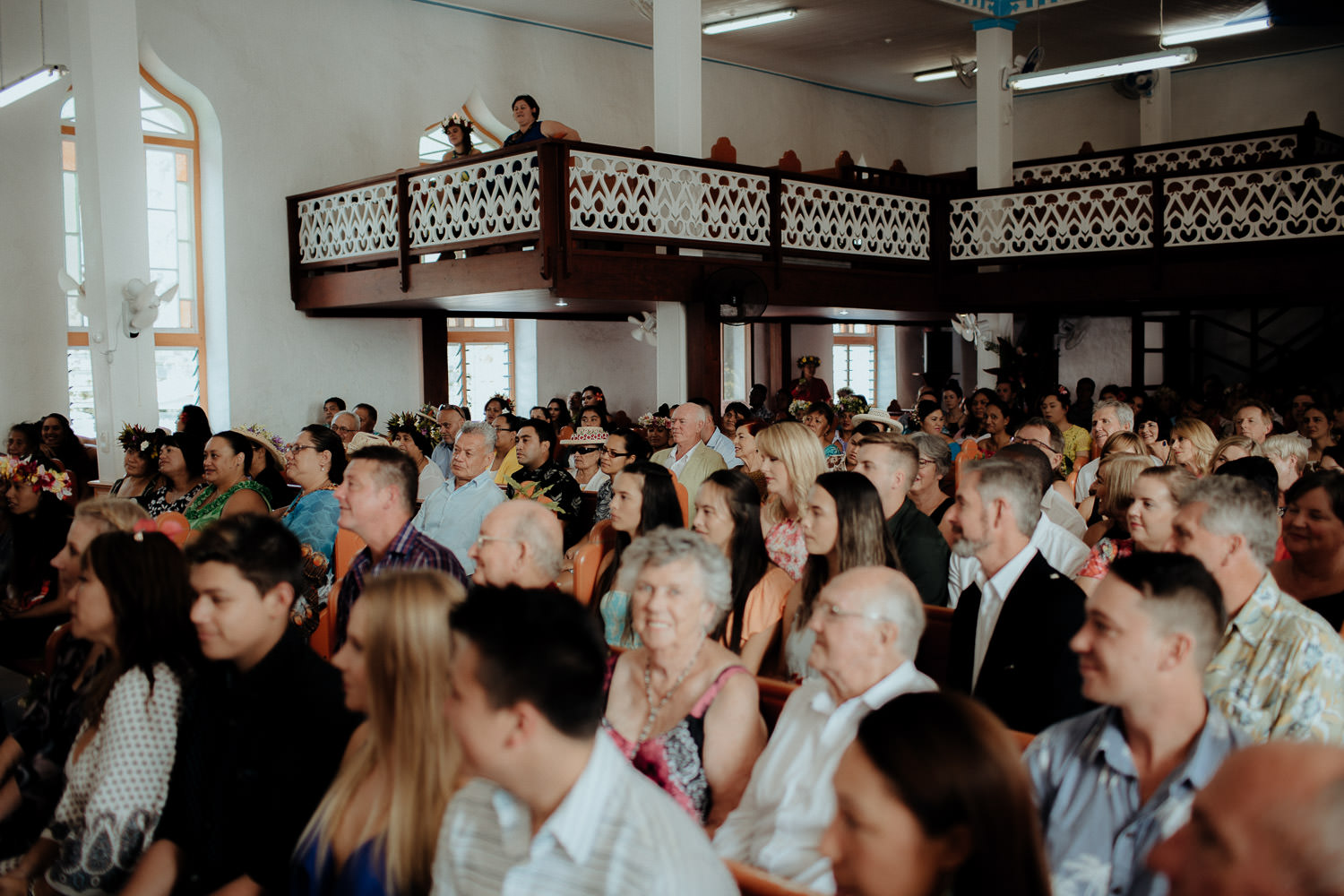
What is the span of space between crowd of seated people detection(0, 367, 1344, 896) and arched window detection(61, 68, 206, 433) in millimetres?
8525

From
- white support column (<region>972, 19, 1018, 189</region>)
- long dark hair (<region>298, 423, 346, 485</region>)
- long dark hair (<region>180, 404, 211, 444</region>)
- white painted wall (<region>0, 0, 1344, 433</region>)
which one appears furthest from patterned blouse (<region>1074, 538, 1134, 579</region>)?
white support column (<region>972, 19, 1018, 189</region>)

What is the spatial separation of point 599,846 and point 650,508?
2997 millimetres

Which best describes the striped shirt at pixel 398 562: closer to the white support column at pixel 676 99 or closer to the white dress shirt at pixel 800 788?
the white dress shirt at pixel 800 788

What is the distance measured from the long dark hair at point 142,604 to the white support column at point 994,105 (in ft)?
39.7

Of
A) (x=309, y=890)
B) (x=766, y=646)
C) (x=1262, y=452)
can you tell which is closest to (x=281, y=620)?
(x=309, y=890)

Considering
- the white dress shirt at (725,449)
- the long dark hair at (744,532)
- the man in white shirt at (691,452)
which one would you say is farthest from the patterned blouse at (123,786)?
the white dress shirt at (725,449)

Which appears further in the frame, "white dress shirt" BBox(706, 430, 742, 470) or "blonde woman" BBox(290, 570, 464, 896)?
"white dress shirt" BBox(706, 430, 742, 470)

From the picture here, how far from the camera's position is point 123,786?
2.67m

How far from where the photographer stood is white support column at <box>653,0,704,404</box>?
10.5 metres

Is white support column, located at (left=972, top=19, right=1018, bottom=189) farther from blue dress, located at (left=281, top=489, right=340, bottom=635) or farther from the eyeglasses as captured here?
the eyeglasses

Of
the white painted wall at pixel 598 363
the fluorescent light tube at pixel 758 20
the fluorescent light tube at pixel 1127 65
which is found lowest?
the white painted wall at pixel 598 363

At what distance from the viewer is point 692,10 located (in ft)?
34.9

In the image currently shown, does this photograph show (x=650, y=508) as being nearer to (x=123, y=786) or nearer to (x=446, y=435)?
(x=123, y=786)

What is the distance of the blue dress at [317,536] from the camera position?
5.46 meters
